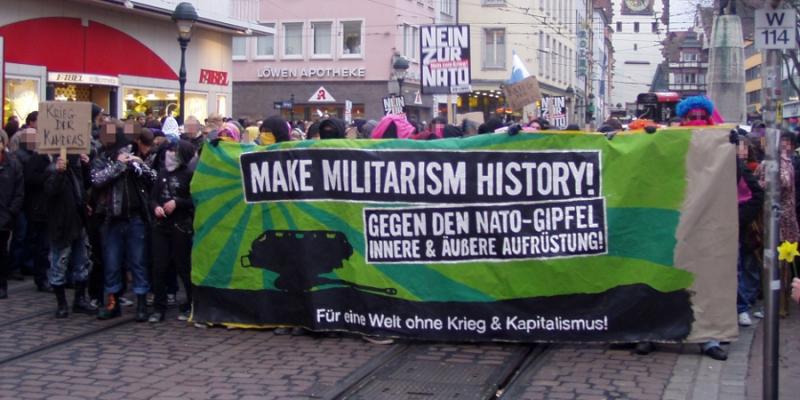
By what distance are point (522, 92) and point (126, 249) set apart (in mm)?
10331

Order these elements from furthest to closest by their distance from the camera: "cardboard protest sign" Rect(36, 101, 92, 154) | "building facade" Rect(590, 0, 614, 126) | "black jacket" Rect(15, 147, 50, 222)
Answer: "building facade" Rect(590, 0, 614, 126)
"black jacket" Rect(15, 147, 50, 222)
"cardboard protest sign" Rect(36, 101, 92, 154)

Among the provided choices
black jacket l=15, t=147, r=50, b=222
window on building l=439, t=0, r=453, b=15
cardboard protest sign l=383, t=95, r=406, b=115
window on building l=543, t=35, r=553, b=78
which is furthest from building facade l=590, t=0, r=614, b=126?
black jacket l=15, t=147, r=50, b=222

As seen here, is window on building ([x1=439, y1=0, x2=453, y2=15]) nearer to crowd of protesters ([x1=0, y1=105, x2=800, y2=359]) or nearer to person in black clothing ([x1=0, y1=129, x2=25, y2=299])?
person in black clothing ([x1=0, y1=129, x2=25, y2=299])

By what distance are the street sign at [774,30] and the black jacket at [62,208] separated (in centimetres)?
655

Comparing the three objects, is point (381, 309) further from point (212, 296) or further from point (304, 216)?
point (212, 296)

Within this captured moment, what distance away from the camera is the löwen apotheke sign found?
146 feet

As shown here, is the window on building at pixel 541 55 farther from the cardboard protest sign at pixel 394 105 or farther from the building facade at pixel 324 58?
the cardboard protest sign at pixel 394 105

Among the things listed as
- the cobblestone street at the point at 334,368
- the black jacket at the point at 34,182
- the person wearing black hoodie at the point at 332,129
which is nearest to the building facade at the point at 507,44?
the black jacket at the point at 34,182

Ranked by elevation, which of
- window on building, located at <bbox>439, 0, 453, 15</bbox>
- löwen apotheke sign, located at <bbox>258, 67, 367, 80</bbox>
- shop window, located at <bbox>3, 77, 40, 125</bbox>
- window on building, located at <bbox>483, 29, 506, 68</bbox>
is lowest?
shop window, located at <bbox>3, 77, 40, 125</bbox>

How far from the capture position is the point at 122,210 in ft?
32.8

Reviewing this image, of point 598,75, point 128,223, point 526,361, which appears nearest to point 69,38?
point 128,223

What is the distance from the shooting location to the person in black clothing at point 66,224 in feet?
33.2

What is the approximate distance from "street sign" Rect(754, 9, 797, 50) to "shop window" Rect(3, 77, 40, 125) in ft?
50.9

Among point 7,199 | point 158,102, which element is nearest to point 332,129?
point 7,199
